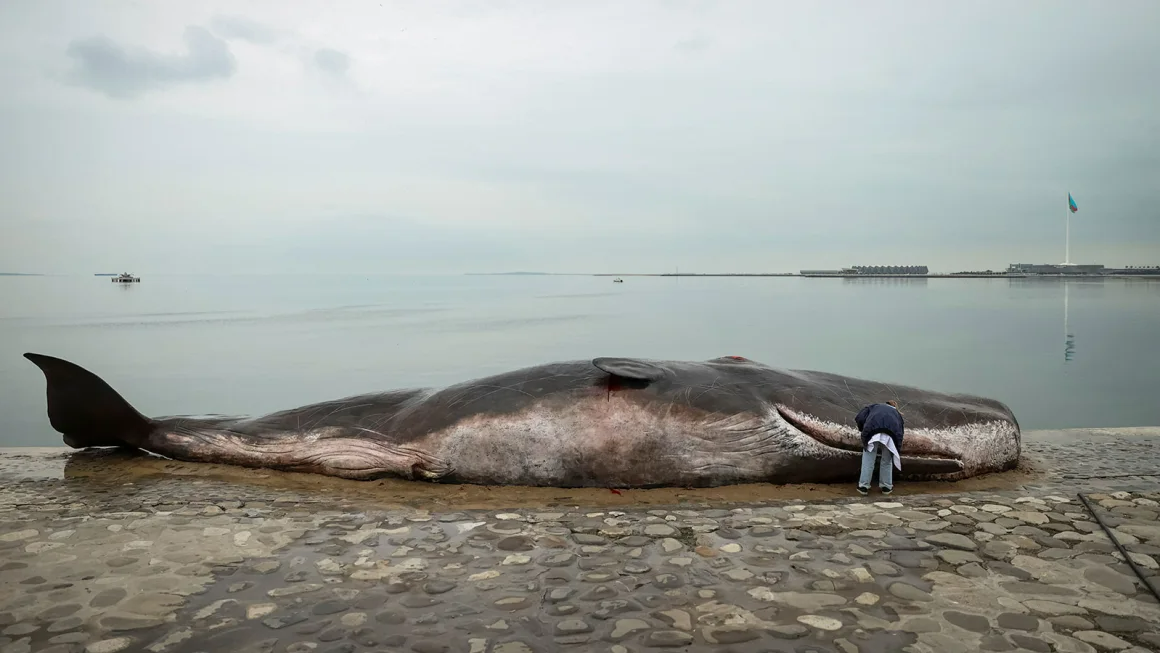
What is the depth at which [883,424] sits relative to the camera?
7.14 meters

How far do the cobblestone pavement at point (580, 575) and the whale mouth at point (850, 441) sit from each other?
966 millimetres

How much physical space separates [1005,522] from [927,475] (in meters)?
2.09

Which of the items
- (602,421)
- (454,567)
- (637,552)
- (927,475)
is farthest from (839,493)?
(454,567)

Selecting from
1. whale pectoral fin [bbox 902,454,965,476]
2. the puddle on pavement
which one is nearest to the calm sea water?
the puddle on pavement

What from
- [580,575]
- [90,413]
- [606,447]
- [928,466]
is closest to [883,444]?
[928,466]

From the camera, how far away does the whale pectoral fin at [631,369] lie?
751 cm

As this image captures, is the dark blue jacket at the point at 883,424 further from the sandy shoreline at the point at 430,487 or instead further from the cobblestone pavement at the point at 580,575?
the cobblestone pavement at the point at 580,575

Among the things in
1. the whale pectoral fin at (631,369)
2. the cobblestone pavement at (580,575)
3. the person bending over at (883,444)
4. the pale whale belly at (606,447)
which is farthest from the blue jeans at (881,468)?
the whale pectoral fin at (631,369)

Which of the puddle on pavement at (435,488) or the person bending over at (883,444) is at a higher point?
the person bending over at (883,444)

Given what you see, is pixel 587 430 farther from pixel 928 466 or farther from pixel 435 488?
pixel 928 466

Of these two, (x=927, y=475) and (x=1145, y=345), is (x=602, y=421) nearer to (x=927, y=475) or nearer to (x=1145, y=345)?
(x=927, y=475)

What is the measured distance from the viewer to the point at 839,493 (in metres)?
7.14

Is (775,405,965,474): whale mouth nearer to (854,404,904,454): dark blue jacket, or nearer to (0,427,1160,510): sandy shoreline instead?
(0,427,1160,510): sandy shoreline

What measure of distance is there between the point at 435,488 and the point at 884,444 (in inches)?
190
